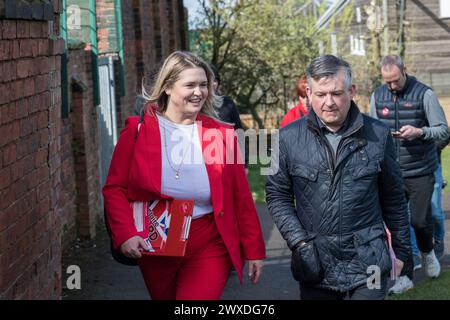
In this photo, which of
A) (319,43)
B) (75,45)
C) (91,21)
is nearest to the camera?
(75,45)

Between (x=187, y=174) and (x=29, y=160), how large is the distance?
86cm

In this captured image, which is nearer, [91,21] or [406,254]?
[406,254]

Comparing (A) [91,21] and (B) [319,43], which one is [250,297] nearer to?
(A) [91,21]

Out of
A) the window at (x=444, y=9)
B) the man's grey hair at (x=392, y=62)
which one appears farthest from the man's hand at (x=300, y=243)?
the window at (x=444, y=9)

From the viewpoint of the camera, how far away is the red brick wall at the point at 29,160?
5312mm

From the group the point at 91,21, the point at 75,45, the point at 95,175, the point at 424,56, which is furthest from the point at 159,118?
the point at 424,56

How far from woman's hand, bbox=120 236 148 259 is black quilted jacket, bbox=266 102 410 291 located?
0.73 m

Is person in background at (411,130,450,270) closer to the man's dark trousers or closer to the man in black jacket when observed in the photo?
the man's dark trousers

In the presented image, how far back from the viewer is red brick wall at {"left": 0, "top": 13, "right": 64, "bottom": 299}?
531cm

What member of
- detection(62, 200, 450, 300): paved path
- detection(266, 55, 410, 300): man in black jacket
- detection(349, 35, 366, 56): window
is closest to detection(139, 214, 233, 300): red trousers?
detection(266, 55, 410, 300): man in black jacket

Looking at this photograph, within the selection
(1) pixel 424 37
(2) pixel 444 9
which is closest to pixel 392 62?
(1) pixel 424 37

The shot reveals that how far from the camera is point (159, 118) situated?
6039 millimetres

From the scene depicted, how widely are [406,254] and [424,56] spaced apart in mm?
33110

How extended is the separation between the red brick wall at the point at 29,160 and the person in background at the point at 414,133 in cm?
325
